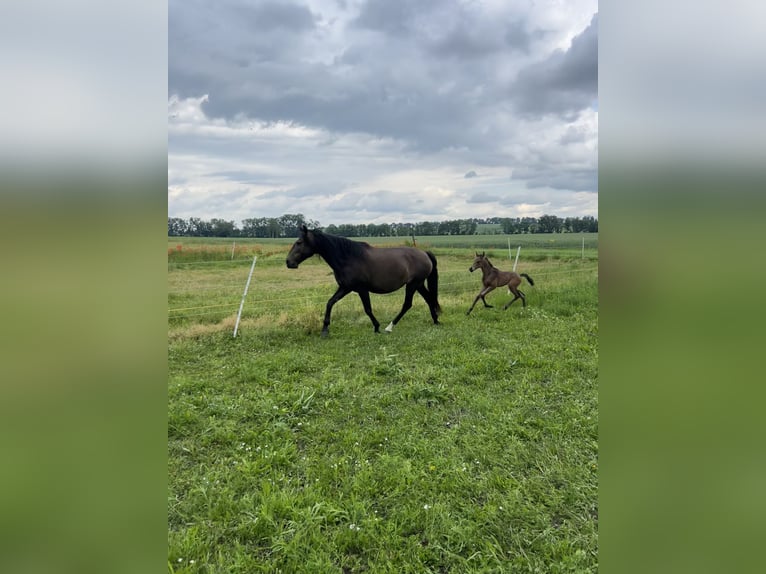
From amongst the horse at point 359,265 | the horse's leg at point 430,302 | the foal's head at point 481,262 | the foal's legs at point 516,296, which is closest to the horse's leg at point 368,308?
the horse at point 359,265

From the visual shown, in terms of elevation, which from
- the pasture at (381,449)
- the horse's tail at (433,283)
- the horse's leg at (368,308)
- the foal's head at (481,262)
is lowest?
the pasture at (381,449)

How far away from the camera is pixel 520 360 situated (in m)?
4.77

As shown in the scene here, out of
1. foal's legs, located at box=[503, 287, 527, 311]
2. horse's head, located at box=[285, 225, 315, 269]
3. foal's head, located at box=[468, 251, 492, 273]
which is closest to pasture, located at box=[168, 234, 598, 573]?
horse's head, located at box=[285, 225, 315, 269]

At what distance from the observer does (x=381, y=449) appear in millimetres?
2932

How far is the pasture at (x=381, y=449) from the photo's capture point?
199 centimetres

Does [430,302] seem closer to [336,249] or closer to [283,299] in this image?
[336,249]

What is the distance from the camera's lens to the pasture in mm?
1993

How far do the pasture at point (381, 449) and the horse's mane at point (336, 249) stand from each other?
1.13 meters

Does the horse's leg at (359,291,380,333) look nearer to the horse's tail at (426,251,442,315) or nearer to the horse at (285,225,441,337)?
the horse at (285,225,441,337)

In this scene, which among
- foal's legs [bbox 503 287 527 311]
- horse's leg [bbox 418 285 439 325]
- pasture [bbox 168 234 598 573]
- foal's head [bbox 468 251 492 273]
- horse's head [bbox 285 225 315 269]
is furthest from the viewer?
foal's head [bbox 468 251 492 273]

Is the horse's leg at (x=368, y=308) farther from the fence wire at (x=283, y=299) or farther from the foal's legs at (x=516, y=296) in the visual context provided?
the foal's legs at (x=516, y=296)
